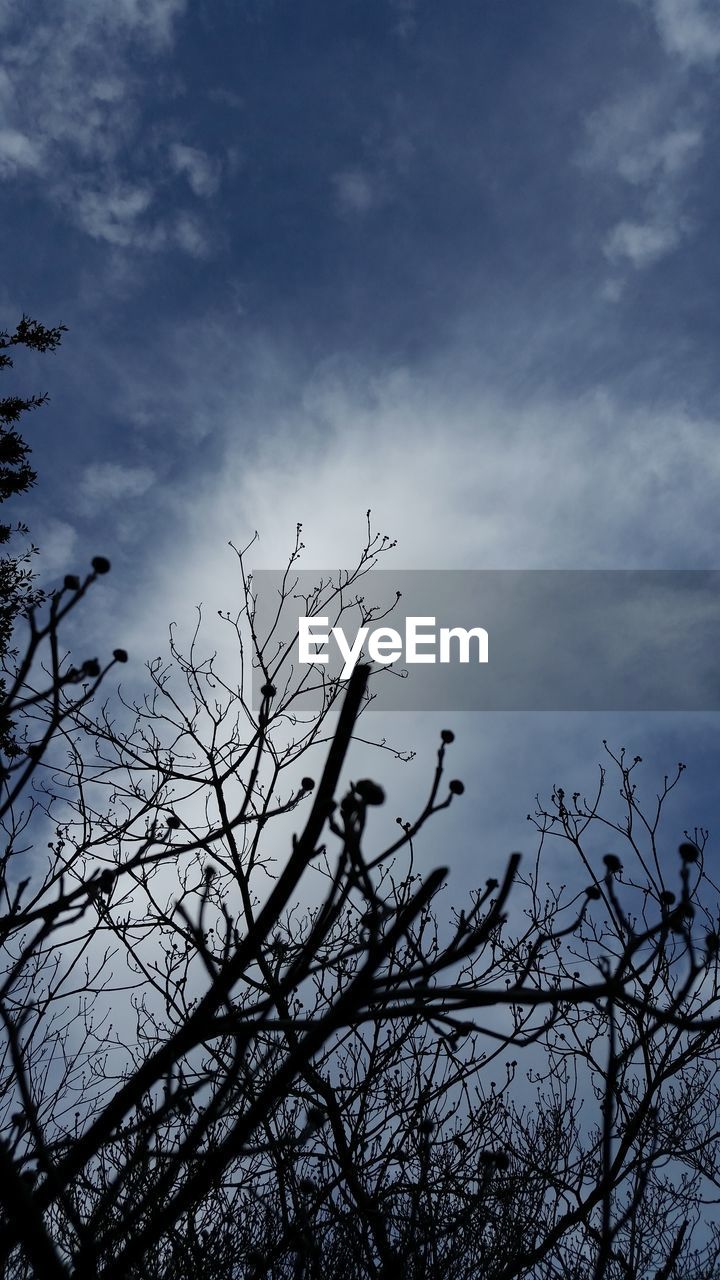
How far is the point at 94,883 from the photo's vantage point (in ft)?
8.50

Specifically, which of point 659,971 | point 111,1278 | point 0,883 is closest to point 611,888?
point 111,1278

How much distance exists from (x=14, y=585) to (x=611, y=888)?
1274 cm

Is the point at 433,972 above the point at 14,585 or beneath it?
beneath

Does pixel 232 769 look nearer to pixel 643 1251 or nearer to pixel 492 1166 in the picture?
pixel 492 1166

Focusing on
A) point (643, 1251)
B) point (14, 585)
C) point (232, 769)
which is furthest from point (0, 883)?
point (643, 1251)

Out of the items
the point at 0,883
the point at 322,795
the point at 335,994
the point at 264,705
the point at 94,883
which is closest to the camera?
the point at 322,795

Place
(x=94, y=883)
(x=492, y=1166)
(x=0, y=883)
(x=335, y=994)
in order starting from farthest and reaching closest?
1. (x=335, y=994)
2. (x=0, y=883)
3. (x=94, y=883)
4. (x=492, y=1166)

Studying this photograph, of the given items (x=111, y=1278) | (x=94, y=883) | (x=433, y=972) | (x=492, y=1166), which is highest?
(x=94, y=883)

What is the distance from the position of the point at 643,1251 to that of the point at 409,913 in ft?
42.6

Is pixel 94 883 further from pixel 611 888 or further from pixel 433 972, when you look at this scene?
pixel 611 888

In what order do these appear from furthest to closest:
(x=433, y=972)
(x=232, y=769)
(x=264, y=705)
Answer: (x=232, y=769) → (x=264, y=705) → (x=433, y=972)

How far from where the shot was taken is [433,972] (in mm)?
1670

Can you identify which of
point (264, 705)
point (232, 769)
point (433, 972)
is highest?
point (232, 769)

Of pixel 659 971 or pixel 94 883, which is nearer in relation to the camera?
pixel 94 883
